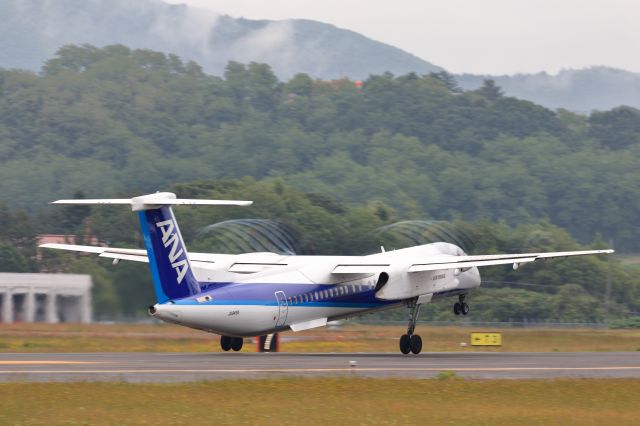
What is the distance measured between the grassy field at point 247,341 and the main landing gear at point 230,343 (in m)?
2.47

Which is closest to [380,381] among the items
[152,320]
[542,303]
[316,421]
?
[316,421]

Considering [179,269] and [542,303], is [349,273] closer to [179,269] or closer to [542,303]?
[179,269]

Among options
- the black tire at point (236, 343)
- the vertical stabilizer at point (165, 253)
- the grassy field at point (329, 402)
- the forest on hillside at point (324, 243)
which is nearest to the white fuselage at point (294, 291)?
the vertical stabilizer at point (165, 253)

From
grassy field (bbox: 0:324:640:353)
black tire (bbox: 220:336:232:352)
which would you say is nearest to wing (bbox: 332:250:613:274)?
black tire (bbox: 220:336:232:352)

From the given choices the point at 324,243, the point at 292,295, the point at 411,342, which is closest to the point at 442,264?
the point at 411,342

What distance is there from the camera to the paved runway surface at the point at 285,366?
37281mm

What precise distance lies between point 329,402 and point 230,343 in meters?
19.1

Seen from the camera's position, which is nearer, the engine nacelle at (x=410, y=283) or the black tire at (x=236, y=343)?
the engine nacelle at (x=410, y=283)

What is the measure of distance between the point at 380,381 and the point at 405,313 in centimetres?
5431

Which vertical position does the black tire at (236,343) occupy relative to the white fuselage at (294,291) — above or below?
below

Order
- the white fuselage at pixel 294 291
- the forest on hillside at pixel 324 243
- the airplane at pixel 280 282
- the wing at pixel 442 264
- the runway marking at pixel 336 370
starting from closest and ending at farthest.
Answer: the runway marking at pixel 336 370
the airplane at pixel 280 282
the white fuselage at pixel 294 291
the wing at pixel 442 264
the forest on hillside at pixel 324 243

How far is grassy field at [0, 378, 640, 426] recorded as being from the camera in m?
28.2

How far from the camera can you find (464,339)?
213ft

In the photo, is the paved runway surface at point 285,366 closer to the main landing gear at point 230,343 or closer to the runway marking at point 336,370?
the runway marking at point 336,370
